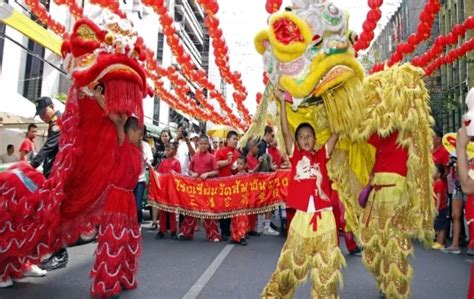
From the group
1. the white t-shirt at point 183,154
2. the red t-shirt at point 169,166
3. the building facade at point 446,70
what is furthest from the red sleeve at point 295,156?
the building facade at point 446,70

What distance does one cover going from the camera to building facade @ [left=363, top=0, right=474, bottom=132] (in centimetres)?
2188

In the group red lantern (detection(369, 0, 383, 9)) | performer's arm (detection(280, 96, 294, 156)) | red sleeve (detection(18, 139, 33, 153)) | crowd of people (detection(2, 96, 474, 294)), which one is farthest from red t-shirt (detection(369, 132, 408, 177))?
red sleeve (detection(18, 139, 33, 153))

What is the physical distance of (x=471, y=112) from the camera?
2178 millimetres

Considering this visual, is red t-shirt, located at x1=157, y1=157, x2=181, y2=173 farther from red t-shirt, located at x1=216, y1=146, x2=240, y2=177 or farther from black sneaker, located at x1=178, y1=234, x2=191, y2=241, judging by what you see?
black sneaker, located at x1=178, y1=234, x2=191, y2=241

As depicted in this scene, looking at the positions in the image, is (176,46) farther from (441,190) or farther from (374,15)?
(441,190)

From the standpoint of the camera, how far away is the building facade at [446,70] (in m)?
21.9

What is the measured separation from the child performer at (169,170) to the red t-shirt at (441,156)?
413 cm

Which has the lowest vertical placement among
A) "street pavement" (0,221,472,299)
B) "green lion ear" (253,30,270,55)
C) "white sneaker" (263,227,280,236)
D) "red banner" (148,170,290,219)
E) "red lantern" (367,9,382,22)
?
"street pavement" (0,221,472,299)

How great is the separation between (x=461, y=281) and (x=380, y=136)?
2.07m

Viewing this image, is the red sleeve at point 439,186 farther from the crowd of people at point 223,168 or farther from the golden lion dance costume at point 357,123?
the golden lion dance costume at point 357,123

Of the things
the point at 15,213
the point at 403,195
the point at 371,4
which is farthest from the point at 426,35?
the point at 15,213

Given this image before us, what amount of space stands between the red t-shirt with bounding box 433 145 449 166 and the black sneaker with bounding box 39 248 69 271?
5.52 m

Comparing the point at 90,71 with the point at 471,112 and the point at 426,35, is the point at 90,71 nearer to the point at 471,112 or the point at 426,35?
the point at 471,112

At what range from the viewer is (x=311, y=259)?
119 inches
